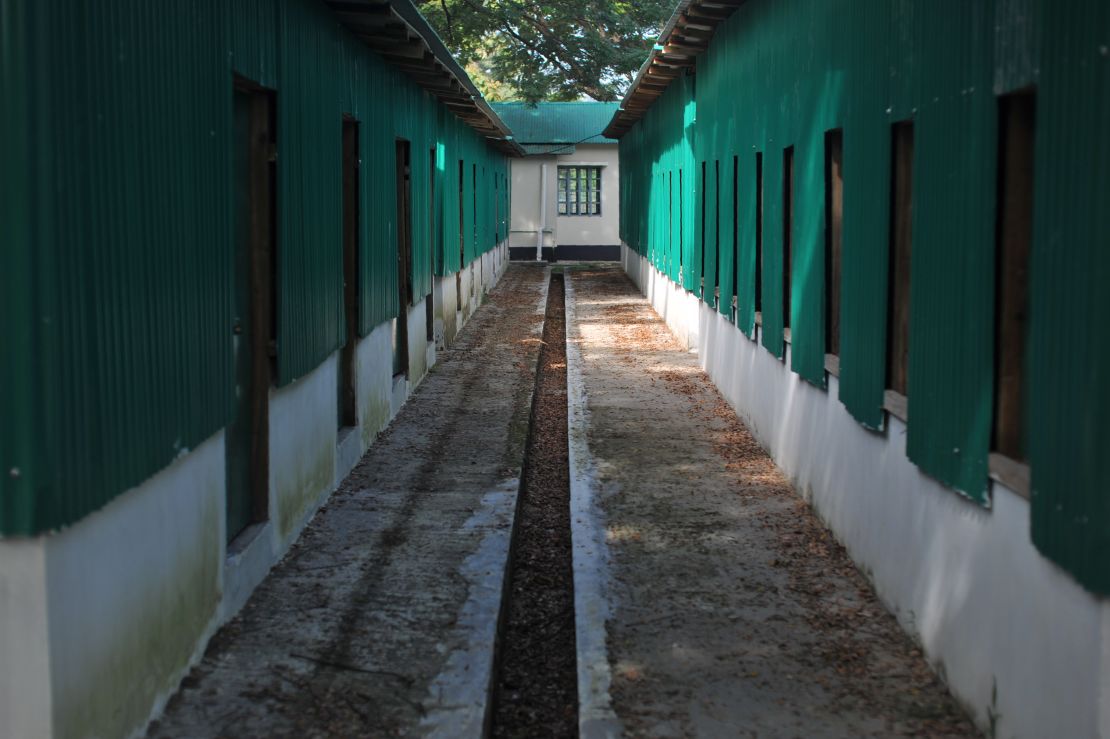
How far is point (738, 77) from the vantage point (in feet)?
45.9

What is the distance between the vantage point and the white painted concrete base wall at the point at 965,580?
4547 mm

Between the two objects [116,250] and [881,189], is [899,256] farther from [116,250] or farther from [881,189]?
[116,250]

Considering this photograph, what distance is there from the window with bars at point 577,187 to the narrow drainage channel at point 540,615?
32.1 metres

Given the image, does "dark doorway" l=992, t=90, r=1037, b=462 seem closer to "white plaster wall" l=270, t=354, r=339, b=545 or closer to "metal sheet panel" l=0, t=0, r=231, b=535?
"metal sheet panel" l=0, t=0, r=231, b=535

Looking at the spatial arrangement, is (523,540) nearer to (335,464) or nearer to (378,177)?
(335,464)

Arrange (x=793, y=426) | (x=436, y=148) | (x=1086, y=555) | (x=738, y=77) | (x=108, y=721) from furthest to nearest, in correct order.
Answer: (x=436, y=148) < (x=738, y=77) < (x=793, y=426) < (x=108, y=721) < (x=1086, y=555)

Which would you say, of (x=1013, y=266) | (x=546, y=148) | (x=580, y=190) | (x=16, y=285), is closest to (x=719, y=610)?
(x=1013, y=266)

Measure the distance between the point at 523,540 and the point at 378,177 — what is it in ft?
14.4

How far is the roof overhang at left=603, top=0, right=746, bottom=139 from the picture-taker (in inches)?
548

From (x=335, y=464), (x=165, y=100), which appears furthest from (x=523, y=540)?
(x=165, y=100)

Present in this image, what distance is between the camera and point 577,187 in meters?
45.3

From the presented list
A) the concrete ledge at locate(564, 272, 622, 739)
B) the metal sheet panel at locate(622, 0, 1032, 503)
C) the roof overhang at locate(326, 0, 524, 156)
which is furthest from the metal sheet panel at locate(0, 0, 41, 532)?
the roof overhang at locate(326, 0, 524, 156)

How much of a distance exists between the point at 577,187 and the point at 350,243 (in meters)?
34.1

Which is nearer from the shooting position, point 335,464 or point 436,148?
point 335,464
